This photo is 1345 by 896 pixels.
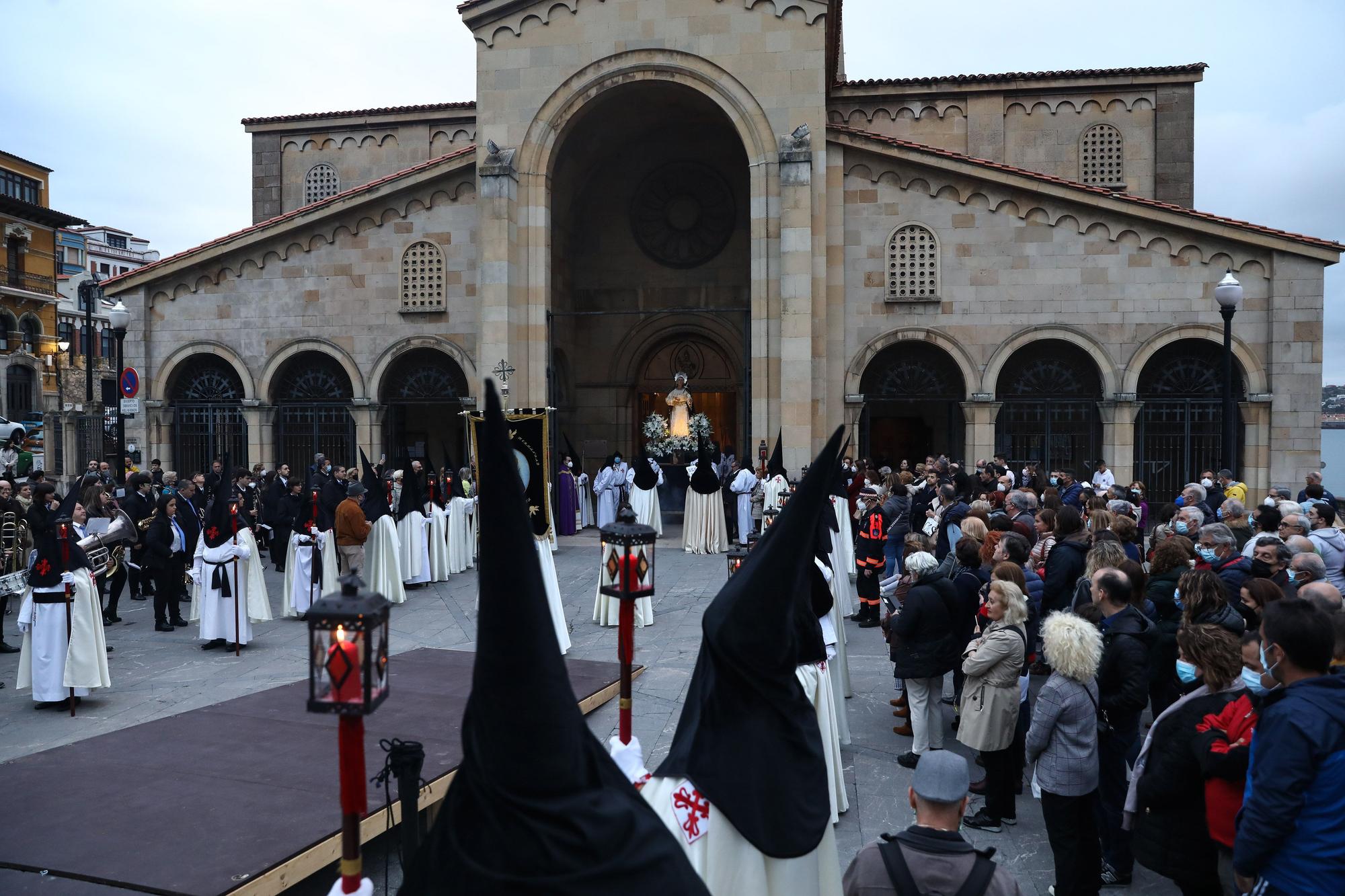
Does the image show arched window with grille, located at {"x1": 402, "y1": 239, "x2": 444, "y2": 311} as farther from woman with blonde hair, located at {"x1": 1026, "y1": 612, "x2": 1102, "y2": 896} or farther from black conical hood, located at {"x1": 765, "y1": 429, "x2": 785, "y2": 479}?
woman with blonde hair, located at {"x1": 1026, "y1": 612, "x2": 1102, "y2": 896}

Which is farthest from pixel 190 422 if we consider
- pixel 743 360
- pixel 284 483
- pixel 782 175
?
pixel 782 175

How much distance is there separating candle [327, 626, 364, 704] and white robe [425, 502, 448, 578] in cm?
1219

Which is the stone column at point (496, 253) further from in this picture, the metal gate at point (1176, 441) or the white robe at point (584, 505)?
the metal gate at point (1176, 441)

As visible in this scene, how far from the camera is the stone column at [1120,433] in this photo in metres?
18.3

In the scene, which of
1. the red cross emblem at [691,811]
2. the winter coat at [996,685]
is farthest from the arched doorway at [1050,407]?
the red cross emblem at [691,811]

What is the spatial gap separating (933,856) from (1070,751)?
238 centimetres

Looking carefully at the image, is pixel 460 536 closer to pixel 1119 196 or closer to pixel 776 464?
pixel 776 464

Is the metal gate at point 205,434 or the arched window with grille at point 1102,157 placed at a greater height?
the arched window with grille at point 1102,157

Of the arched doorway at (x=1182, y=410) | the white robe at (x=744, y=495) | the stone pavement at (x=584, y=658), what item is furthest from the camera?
the arched doorway at (x=1182, y=410)

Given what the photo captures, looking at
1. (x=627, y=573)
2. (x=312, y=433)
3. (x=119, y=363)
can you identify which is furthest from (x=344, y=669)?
(x=312, y=433)

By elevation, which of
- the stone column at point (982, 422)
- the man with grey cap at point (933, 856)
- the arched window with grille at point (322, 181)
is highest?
the arched window with grille at point (322, 181)

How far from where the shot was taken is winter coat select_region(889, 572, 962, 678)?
6738 millimetres

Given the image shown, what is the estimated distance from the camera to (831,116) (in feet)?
75.3

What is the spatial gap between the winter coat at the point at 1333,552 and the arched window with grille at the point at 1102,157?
16.4 m
